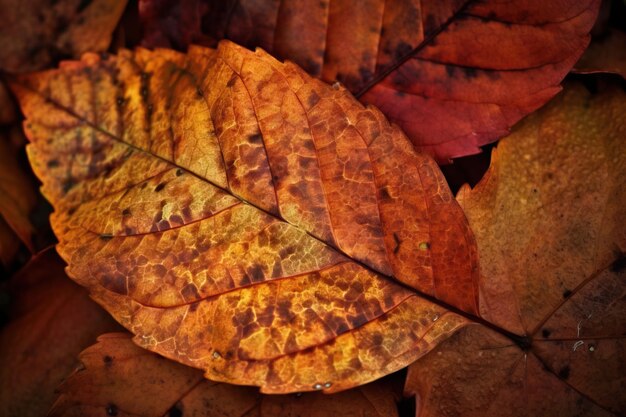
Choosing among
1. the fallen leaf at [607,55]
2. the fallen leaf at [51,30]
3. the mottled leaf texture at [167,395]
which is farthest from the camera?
the fallen leaf at [51,30]

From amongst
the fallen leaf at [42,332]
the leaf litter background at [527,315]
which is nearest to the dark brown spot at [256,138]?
the leaf litter background at [527,315]

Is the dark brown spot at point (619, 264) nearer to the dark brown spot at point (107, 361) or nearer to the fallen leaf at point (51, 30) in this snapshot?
the dark brown spot at point (107, 361)

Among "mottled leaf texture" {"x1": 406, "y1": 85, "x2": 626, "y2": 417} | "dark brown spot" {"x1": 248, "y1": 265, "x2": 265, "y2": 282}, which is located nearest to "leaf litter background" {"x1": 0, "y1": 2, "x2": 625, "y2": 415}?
"mottled leaf texture" {"x1": 406, "y1": 85, "x2": 626, "y2": 417}

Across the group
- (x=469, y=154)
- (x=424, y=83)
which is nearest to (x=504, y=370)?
(x=469, y=154)

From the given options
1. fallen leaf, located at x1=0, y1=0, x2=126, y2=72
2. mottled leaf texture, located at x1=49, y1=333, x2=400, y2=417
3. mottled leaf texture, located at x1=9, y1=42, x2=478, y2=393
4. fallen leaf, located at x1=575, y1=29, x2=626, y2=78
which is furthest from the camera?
fallen leaf, located at x1=0, y1=0, x2=126, y2=72

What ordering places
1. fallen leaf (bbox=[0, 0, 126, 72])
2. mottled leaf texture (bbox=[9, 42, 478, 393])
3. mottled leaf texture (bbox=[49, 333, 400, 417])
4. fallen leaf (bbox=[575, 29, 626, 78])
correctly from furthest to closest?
fallen leaf (bbox=[0, 0, 126, 72]) → fallen leaf (bbox=[575, 29, 626, 78]) → mottled leaf texture (bbox=[49, 333, 400, 417]) → mottled leaf texture (bbox=[9, 42, 478, 393])

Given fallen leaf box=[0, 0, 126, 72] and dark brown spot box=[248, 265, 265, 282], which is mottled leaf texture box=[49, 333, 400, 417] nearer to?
dark brown spot box=[248, 265, 265, 282]
